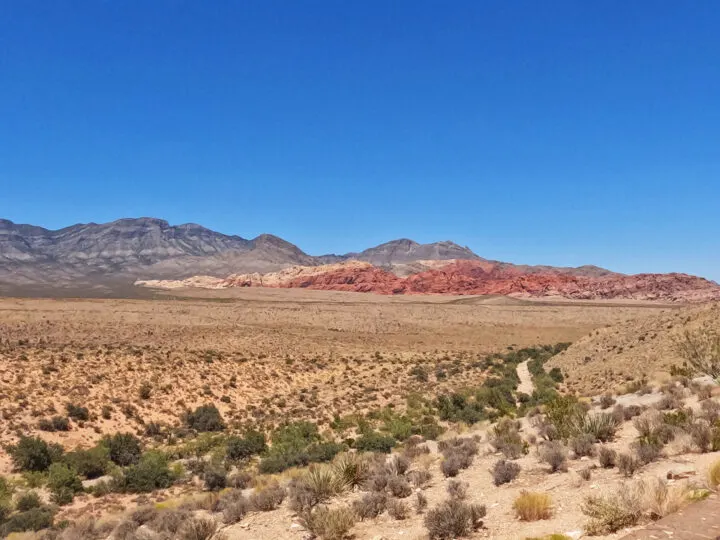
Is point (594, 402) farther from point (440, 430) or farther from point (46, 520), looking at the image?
point (46, 520)

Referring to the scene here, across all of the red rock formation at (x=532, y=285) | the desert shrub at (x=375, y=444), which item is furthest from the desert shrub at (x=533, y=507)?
the red rock formation at (x=532, y=285)

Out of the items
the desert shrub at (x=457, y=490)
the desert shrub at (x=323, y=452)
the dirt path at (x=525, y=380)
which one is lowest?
the desert shrub at (x=323, y=452)

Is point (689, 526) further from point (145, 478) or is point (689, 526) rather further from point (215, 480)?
point (145, 478)

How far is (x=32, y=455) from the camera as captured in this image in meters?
14.8

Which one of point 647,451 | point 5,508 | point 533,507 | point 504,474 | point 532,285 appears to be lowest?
point 5,508

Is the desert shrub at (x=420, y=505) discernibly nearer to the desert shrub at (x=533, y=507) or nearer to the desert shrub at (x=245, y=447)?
the desert shrub at (x=533, y=507)

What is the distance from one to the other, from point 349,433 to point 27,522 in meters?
10.4

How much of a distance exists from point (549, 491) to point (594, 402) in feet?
32.3

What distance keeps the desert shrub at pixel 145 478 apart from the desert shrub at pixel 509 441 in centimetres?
846

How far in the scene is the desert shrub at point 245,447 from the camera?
615 inches

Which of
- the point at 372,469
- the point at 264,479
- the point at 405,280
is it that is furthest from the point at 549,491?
the point at 405,280

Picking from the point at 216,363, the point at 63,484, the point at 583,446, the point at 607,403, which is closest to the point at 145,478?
the point at 63,484

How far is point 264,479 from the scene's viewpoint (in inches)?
472

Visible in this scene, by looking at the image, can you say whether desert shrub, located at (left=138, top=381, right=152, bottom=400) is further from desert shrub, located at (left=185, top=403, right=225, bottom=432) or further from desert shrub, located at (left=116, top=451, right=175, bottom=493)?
desert shrub, located at (left=116, top=451, right=175, bottom=493)
